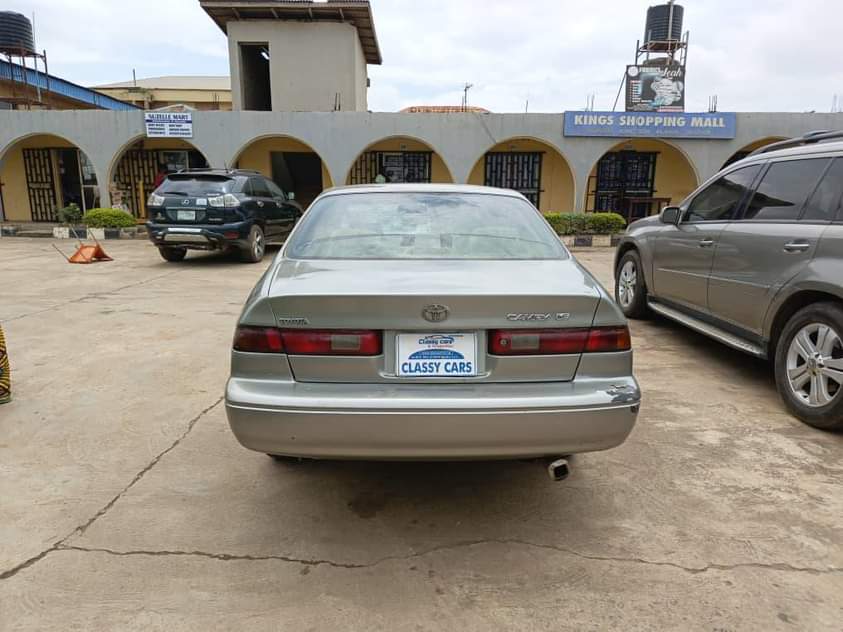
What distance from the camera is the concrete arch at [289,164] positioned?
668 inches

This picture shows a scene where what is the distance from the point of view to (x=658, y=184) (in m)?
17.3

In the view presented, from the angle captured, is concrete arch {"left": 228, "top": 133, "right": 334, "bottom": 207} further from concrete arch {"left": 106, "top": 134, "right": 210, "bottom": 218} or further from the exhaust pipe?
the exhaust pipe

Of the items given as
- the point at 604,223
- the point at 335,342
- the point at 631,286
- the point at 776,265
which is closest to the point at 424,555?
the point at 335,342

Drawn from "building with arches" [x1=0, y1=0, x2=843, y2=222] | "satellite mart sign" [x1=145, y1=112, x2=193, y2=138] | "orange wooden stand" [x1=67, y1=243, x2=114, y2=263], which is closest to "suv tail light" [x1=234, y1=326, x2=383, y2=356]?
"orange wooden stand" [x1=67, y1=243, x2=114, y2=263]

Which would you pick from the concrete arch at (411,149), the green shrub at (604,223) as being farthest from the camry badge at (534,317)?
the concrete arch at (411,149)

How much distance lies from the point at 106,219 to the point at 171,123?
2963 millimetres

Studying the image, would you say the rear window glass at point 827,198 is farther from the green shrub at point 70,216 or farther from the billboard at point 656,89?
the green shrub at point 70,216

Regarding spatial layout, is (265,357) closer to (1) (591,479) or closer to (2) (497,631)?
(2) (497,631)

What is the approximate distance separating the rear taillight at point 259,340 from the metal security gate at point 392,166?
1515 centimetres

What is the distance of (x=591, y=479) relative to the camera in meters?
2.92

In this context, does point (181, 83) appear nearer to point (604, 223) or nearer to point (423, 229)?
point (604, 223)

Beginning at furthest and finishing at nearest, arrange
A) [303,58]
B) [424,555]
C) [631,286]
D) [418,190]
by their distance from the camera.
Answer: [303,58], [631,286], [418,190], [424,555]

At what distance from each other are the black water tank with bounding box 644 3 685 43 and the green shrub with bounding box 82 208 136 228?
20633mm

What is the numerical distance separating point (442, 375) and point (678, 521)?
1.30 m
